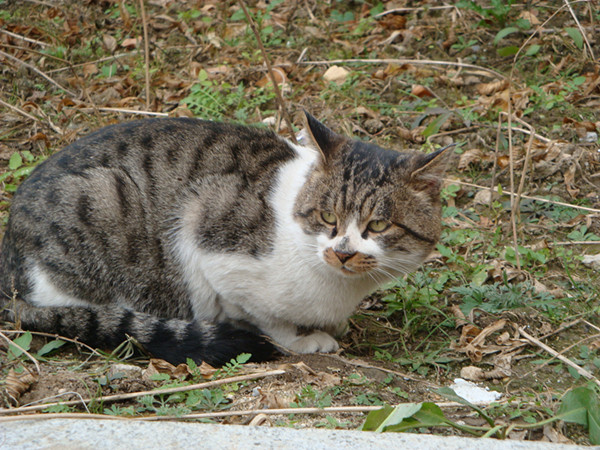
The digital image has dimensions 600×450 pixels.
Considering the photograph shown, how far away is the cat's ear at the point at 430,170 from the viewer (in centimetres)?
319

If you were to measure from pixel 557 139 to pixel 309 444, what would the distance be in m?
3.58

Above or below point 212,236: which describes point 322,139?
above

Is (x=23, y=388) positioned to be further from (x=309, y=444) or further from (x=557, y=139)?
(x=557, y=139)

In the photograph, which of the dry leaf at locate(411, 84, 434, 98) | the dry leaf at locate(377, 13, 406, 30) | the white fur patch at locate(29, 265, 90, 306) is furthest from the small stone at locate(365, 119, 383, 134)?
the white fur patch at locate(29, 265, 90, 306)

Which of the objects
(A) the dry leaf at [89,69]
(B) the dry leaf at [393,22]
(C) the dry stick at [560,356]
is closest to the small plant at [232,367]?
(C) the dry stick at [560,356]

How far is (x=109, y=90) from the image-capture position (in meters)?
5.89

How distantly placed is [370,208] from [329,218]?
205 mm

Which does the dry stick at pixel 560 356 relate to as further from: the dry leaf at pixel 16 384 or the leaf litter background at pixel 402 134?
the dry leaf at pixel 16 384

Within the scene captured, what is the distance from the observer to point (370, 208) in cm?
320

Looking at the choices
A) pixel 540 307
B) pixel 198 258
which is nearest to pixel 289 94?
pixel 198 258

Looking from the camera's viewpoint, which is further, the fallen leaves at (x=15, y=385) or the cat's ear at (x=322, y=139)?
the cat's ear at (x=322, y=139)

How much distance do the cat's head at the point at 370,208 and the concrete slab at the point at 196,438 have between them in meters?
1.07

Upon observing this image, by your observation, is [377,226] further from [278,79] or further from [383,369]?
[278,79]

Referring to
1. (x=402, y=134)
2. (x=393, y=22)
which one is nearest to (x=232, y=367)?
(x=402, y=134)
